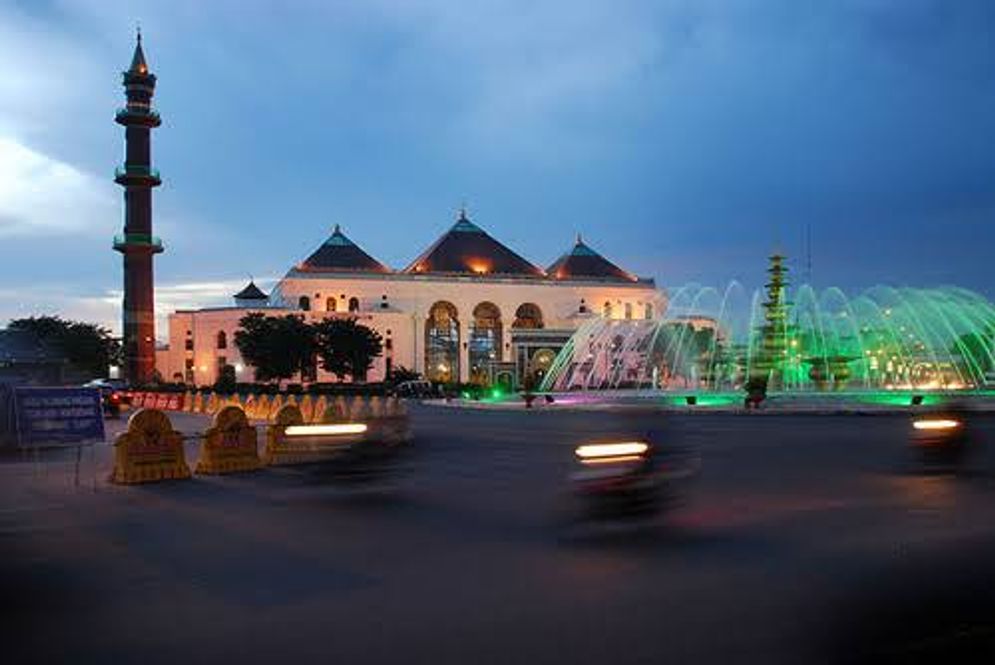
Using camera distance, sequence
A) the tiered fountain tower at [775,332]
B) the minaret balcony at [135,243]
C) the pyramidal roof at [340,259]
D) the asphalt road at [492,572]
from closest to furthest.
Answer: the asphalt road at [492,572]
the tiered fountain tower at [775,332]
the minaret balcony at [135,243]
the pyramidal roof at [340,259]

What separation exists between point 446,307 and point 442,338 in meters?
3.48

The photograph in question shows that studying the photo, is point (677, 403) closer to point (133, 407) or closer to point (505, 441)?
point (505, 441)

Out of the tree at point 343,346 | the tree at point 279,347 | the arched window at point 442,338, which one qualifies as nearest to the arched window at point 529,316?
the arched window at point 442,338

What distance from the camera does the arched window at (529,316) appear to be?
109 meters

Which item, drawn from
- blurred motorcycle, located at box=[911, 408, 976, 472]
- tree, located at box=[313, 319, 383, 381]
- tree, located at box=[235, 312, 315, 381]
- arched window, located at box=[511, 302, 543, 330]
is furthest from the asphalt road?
arched window, located at box=[511, 302, 543, 330]

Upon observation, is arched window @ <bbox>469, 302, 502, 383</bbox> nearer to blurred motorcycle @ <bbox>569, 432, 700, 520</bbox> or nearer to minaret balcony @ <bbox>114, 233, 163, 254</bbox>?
minaret balcony @ <bbox>114, 233, 163, 254</bbox>

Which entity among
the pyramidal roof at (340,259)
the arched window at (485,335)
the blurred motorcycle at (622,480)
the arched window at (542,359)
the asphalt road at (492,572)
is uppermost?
the pyramidal roof at (340,259)

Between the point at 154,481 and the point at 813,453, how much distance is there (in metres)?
11.9

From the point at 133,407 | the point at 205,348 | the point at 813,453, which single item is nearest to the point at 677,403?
the point at 813,453

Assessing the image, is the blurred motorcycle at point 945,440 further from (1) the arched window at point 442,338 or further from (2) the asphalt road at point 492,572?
(1) the arched window at point 442,338

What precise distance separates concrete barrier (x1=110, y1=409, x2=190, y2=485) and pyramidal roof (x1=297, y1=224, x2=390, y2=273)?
Result: 87.8 m

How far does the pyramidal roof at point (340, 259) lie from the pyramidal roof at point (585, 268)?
21572 millimetres

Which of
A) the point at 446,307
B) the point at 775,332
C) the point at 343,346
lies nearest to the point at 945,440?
the point at 775,332

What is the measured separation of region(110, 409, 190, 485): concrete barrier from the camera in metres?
15.2
